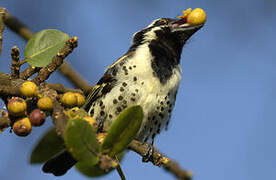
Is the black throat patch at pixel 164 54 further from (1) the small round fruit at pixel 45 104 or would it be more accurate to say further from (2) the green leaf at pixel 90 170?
(2) the green leaf at pixel 90 170

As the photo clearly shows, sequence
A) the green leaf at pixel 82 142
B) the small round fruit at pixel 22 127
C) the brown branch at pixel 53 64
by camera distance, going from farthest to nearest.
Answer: the brown branch at pixel 53 64 < the small round fruit at pixel 22 127 < the green leaf at pixel 82 142

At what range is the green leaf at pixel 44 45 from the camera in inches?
83.1

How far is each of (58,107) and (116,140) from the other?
297mm

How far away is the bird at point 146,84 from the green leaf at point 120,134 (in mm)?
1586

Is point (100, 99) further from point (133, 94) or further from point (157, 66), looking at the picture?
point (157, 66)

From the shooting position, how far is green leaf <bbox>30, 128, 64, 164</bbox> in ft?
5.09

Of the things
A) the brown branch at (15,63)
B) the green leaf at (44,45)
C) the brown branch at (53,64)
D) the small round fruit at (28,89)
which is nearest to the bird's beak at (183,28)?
the green leaf at (44,45)

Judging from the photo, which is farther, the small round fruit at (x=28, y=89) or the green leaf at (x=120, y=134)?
the small round fruit at (x=28, y=89)

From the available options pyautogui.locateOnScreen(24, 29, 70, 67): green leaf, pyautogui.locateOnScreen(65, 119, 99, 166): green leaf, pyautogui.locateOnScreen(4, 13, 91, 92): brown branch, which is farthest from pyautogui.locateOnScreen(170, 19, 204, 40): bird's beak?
pyautogui.locateOnScreen(65, 119, 99, 166): green leaf

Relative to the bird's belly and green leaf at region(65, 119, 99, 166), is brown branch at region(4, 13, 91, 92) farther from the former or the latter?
green leaf at region(65, 119, 99, 166)

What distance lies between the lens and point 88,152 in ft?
4.44

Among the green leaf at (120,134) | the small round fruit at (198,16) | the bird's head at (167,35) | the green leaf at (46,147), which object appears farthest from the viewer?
the bird's head at (167,35)

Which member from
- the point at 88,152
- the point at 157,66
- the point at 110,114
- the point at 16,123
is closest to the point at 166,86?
the point at 157,66

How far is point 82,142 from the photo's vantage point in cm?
135
